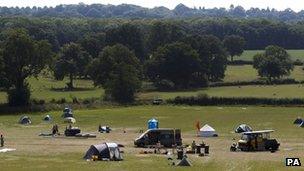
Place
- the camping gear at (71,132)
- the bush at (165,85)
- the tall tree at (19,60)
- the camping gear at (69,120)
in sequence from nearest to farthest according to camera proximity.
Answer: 1. the camping gear at (71,132)
2. the camping gear at (69,120)
3. the tall tree at (19,60)
4. the bush at (165,85)

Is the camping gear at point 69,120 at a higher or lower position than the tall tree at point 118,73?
lower

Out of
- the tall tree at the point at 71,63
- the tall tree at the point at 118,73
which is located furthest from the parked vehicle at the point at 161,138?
the tall tree at the point at 71,63

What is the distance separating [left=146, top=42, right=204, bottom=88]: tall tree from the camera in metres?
146

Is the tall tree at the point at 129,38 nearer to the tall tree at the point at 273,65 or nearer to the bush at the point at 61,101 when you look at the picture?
the tall tree at the point at 273,65

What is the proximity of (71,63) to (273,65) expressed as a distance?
4498 centimetres

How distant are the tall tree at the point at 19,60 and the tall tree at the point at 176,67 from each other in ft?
127

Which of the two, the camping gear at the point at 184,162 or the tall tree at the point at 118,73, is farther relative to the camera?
the tall tree at the point at 118,73

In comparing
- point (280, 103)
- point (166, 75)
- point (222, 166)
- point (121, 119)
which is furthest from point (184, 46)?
point (222, 166)

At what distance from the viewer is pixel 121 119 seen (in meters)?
91.4

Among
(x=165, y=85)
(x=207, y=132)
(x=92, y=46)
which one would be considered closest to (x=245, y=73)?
(x=165, y=85)

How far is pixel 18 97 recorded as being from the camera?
354 feet

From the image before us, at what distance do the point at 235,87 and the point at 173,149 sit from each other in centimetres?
8311

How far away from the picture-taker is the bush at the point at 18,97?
4235 inches

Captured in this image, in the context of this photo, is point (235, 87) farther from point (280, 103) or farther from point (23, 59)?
point (23, 59)
